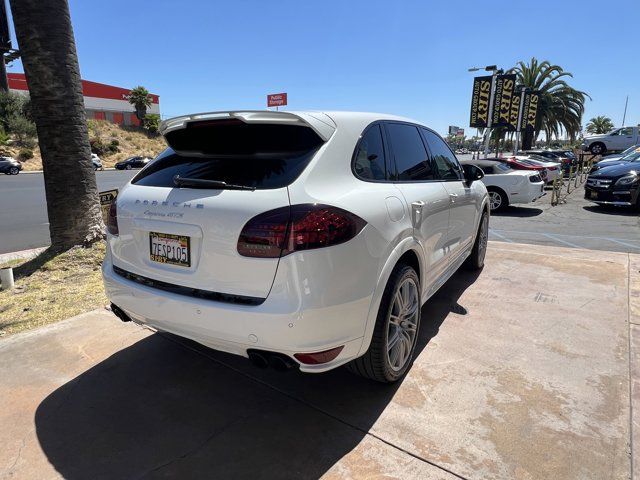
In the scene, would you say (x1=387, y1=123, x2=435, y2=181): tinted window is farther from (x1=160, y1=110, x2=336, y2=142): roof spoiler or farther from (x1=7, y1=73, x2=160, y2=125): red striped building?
(x1=7, y1=73, x2=160, y2=125): red striped building

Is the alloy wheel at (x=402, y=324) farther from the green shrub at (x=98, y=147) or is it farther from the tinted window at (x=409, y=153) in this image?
the green shrub at (x=98, y=147)

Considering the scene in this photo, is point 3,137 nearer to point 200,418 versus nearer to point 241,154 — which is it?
point 241,154

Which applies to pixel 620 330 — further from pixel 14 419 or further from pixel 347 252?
pixel 14 419

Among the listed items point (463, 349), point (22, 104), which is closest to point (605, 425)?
point (463, 349)

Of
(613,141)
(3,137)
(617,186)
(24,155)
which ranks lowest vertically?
(617,186)

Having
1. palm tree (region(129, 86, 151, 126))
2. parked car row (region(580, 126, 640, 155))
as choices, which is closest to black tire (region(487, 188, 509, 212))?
parked car row (region(580, 126, 640, 155))

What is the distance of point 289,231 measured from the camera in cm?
212

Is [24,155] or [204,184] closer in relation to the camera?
[204,184]

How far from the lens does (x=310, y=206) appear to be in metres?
2.17

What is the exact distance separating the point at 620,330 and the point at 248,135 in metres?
3.55

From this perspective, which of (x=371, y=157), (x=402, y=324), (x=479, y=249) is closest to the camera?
(x=371, y=157)

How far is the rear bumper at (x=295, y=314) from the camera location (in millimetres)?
2115

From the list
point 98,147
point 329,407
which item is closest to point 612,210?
point 329,407

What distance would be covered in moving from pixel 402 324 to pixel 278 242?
1.25m
